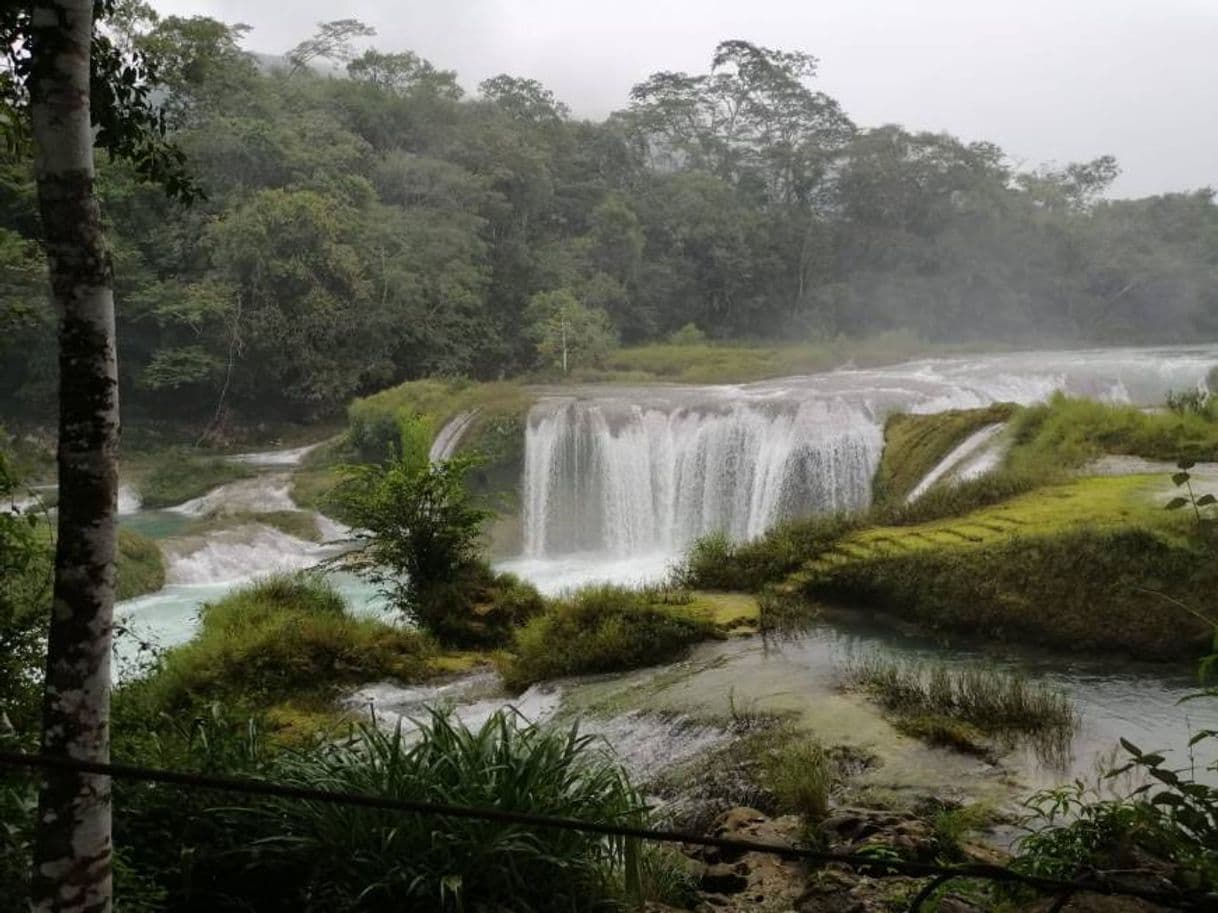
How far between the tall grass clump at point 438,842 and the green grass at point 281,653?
2.99 metres

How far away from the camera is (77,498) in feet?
6.97

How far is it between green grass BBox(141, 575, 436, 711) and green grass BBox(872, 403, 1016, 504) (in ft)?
21.5

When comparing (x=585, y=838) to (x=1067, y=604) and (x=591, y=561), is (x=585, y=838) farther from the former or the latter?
(x=591, y=561)

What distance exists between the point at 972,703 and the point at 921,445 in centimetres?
705

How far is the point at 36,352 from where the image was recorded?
2369 cm

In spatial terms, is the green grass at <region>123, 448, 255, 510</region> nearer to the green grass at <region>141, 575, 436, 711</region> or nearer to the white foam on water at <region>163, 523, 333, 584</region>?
the white foam on water at <region>163, 523, 333, 584</region>

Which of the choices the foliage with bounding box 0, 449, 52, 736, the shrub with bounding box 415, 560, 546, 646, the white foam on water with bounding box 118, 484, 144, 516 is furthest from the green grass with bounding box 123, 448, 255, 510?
the foliage with bounding box 0, 449, 52, 736

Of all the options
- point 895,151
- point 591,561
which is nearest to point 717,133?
point 895,151

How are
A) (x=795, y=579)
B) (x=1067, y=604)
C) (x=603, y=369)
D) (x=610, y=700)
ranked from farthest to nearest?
1. (x=603, y=369)
2. (x=795, y=579)
3. (x=1067, y=604)
4. (x=610, y=700)

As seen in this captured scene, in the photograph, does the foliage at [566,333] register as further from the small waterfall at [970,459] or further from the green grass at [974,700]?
the green grass at [974,700]

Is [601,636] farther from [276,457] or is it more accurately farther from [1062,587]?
[276,457]

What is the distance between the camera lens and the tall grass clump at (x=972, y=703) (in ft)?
18.5

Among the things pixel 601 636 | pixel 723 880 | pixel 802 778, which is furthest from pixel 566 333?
pixel 723 880

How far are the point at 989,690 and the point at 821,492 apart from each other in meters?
8.17
